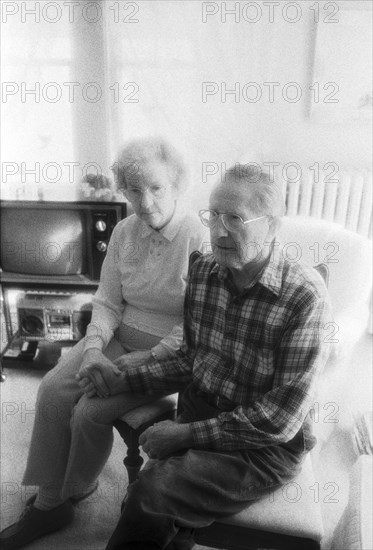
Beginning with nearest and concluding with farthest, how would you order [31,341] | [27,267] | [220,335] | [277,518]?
[277,518] → [220,335] → [27,267] → [31,341]

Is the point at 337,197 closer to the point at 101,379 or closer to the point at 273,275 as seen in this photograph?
the point at 273,275

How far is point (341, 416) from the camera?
6.40ft

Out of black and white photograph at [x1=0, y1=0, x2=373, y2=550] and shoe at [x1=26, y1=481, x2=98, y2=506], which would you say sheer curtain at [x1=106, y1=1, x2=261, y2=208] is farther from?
shoe at [x1=26, y1=481, x2=98, y2=506]

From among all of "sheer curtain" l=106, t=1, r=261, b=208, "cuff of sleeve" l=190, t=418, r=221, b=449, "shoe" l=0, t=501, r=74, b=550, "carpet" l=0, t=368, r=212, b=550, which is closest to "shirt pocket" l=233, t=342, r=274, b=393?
"cuff of sleeve" l=190, t=418, r=221, b=449

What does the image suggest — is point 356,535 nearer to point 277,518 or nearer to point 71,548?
point 277,518

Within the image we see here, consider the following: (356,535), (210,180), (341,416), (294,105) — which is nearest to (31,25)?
(210,180)

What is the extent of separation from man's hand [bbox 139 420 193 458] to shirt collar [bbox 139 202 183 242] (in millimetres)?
563

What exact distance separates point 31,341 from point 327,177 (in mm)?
1651

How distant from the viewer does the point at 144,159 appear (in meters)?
1.41

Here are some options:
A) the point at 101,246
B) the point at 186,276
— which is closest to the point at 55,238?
the point at 101,246

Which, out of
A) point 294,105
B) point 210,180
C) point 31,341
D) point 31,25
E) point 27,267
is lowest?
point 31,341

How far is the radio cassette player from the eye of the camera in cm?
218

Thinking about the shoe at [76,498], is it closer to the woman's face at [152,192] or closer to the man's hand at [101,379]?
the man's hand at [101,379]

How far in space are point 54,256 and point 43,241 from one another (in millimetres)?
75
